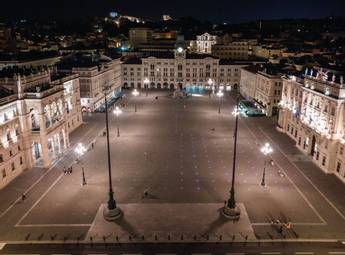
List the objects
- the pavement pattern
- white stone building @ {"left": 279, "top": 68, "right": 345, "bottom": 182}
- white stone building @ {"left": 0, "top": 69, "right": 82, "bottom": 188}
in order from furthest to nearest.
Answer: white stone building @ {"left": 279, "top": 68, "right": 345, "bottom": 182} < white stone building @ {"left": 0, "top": 69, "right": 82, "bottom": 188} < the pavement pattern

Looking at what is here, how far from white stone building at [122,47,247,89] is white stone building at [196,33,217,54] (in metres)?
45.2

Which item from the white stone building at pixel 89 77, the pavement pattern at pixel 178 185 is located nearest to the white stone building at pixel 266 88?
the pavement pattern at pixel 178 185

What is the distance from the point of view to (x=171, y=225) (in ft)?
124

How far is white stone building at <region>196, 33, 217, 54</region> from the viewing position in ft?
593

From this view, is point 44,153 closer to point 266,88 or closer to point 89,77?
point 89,77

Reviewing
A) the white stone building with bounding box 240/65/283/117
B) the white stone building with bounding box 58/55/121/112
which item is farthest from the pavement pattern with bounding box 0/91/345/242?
the white stone building with bounding box 58/55/121/112

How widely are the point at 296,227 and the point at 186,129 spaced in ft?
142

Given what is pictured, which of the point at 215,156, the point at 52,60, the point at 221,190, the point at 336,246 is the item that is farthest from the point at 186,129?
the point at 52,60

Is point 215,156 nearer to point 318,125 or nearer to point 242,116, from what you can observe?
point 318,125

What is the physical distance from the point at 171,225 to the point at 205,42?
516 feet

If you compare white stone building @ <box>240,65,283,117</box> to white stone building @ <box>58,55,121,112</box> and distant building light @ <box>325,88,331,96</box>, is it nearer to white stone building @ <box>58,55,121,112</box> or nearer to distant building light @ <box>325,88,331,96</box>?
distant building light @ <box>325,88,331,96</box>

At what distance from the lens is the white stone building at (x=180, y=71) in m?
137

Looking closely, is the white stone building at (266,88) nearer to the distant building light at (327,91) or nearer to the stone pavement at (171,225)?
the distant building light at (327,91)

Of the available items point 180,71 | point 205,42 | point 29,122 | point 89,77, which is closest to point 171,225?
→ point 29,122
